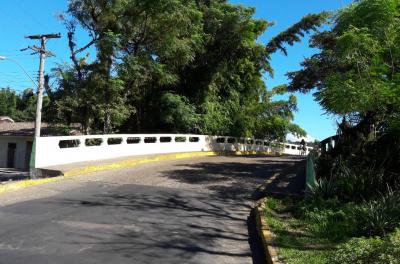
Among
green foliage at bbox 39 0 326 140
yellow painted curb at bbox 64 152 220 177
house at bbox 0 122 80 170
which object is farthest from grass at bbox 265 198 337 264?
house at bbox 0 122 80 170

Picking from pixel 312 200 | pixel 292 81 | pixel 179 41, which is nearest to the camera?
pixel 312 200

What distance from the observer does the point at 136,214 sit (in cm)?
986

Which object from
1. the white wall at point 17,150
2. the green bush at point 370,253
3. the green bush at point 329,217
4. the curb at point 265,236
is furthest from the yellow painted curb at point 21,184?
the white wall at point 17,150

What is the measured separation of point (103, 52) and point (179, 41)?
15.8 ft

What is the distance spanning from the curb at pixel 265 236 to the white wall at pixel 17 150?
106 feet

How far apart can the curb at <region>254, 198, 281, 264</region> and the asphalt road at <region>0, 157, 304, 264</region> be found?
206 millimetres

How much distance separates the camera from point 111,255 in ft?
23.1

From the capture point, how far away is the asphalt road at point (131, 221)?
23.6 ft

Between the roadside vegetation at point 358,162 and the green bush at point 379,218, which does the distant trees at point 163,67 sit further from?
the green bush at point 379,218

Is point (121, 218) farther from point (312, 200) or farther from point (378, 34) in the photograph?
point (378, 34)

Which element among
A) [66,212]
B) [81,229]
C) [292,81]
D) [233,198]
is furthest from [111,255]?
[292,81]

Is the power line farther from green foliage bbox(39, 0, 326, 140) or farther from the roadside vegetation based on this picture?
the roadside vegetation

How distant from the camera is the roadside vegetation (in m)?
8.42

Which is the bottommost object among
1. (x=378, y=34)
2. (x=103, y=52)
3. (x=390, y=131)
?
(x=390, y=131)
